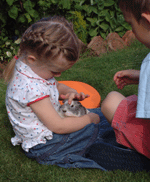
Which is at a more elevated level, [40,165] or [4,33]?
[4,33]

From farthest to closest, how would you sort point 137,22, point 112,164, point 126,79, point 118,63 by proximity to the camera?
1. point 118,63
2. point 126,79
3. point 112,164
4. point 137,22

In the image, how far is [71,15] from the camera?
4.13 metres

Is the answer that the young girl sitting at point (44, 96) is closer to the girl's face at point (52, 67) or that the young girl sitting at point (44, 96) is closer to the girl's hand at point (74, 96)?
the girl's face at point (52, 67)

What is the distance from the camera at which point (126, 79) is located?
1660 millimetres

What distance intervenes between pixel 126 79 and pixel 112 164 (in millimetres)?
666

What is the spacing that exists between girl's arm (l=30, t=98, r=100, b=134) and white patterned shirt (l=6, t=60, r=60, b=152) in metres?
0.05

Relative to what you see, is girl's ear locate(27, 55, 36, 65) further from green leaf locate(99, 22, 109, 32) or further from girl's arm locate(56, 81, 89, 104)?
green leaf locate(99, 22, 109, 32)

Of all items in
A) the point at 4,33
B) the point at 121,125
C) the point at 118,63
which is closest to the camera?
the point at 121,125

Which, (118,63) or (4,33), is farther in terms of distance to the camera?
(4,33)

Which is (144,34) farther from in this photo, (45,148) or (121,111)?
(45,148)

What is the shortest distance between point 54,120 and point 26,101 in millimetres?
243

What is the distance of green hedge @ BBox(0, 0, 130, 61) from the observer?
3.48 meters

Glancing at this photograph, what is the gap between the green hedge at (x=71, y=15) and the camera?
11.4 ft

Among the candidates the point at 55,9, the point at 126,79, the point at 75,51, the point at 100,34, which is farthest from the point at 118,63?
the point at 75,51
